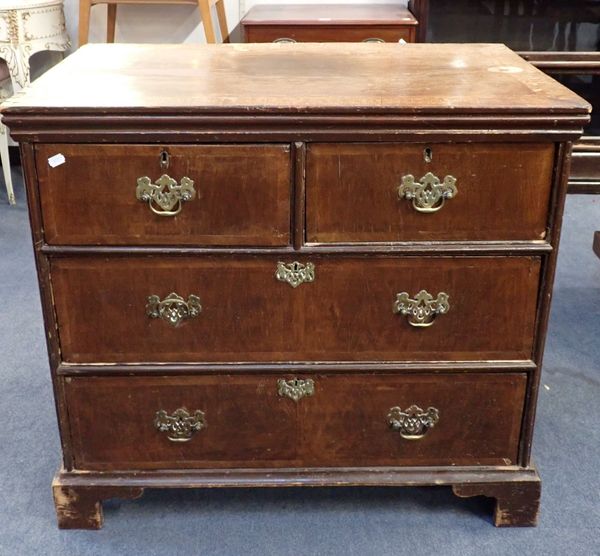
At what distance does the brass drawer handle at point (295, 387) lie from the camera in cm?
155

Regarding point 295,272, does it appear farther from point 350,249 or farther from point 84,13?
point 84,13

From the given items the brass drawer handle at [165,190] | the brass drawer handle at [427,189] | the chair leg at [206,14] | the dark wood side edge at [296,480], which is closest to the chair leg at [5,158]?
the chair leg at [206,14]

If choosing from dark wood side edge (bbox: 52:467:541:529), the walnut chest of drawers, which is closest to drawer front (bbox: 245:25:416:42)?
the walnut chest of drawers

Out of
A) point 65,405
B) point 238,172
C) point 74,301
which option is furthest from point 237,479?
point 238,172

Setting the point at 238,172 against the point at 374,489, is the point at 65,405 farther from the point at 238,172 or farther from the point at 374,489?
the point at 374,489

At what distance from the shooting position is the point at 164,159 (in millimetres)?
1362

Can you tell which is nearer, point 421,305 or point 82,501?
point 421,305

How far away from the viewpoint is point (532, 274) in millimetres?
1459

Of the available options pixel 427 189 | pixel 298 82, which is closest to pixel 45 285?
pixel 298 82

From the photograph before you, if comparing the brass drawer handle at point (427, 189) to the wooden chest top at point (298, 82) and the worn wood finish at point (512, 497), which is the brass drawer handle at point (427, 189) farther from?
the worn wood finish at point (512, 497)

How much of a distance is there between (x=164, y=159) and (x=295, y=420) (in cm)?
57

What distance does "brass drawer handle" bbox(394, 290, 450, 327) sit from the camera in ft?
4.84

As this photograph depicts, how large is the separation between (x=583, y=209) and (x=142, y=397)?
2354mm

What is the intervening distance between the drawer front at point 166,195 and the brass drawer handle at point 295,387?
29cm
